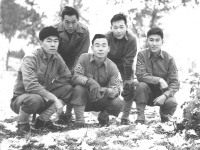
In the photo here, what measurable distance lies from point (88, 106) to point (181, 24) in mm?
14326

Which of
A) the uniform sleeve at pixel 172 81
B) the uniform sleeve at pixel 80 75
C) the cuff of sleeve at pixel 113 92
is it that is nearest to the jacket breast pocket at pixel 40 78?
the uniform sleeve at pixel 80 75

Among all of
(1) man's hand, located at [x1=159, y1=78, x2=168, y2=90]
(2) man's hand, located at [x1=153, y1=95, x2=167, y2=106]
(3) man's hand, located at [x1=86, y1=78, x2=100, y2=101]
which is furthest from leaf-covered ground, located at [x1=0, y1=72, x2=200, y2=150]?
(1) man's hand, located at [x1=159, y1=78, x2=168, y2=90]

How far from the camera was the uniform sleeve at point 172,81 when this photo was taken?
4.81m

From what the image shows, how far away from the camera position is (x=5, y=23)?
21.7 meters

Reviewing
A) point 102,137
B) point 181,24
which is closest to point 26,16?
point 181,24

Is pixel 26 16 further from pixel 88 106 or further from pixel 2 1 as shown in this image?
pixel 88 106

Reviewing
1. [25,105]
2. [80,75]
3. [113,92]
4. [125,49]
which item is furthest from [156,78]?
[25,105]

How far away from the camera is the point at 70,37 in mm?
5426

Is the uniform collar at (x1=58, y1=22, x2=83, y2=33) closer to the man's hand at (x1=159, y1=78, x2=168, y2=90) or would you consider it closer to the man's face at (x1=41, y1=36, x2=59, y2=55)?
the man's face at (x1=41, y1=36, x2=59, y2=55)

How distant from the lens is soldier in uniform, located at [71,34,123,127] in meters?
4.53

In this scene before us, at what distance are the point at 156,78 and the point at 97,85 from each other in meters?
1.01

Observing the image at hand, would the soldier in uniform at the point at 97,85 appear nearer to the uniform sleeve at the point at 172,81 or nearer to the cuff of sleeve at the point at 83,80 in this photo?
the cuff of sleeve at the point at 83,80

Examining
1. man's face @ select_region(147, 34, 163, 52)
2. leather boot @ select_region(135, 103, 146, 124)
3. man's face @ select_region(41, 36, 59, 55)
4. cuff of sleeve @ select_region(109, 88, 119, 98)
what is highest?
man's face @ select_region(147, 34, 163, 52)

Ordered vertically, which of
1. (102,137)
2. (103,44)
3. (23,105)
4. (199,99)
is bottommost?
(102,137)
